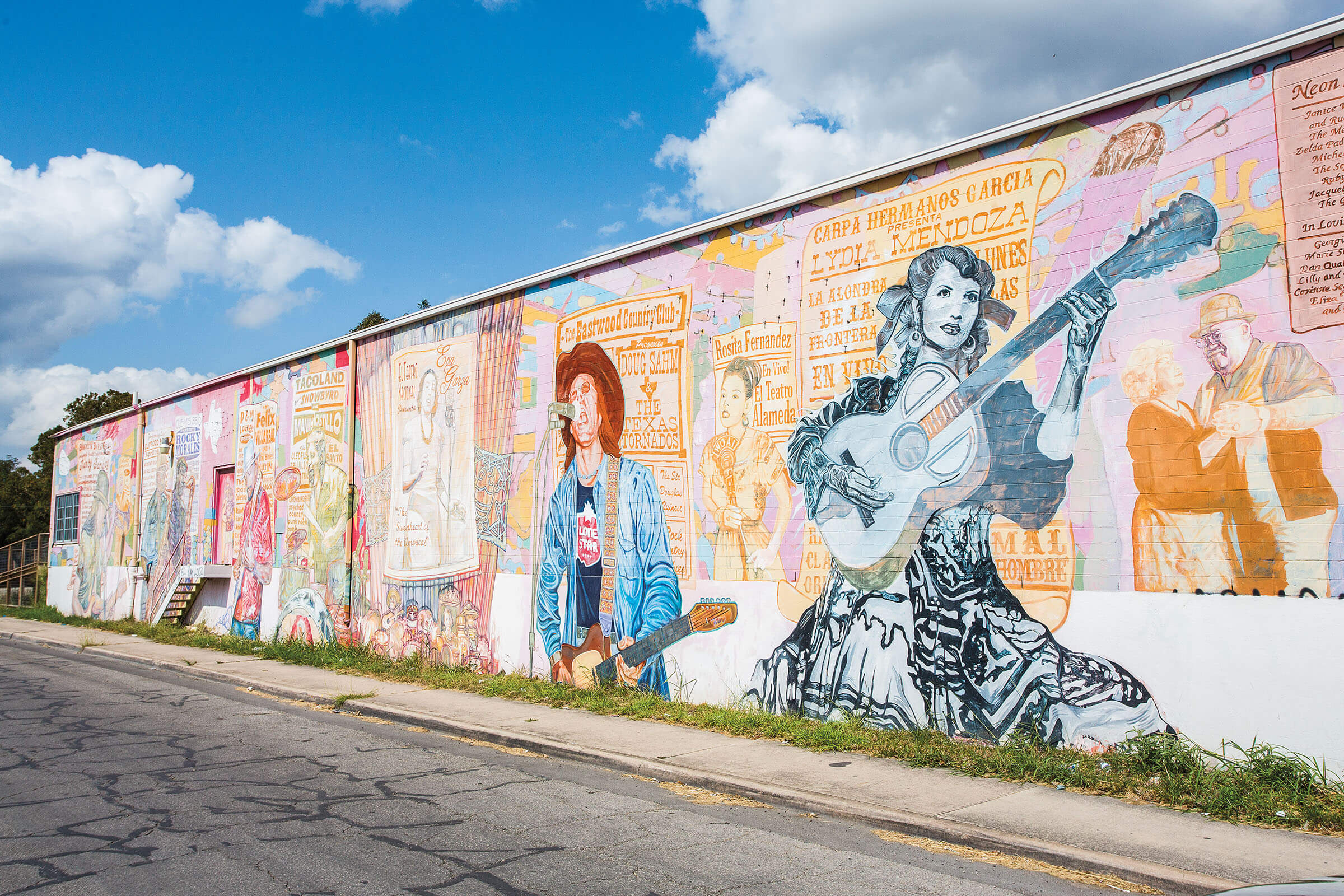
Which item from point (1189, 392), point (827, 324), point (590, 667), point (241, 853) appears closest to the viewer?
point (241, 853)

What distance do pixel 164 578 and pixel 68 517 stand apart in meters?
8.37

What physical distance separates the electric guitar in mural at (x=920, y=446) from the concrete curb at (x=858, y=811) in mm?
2665

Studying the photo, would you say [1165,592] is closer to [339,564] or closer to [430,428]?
[430,428]

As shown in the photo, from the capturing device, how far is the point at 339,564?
17438 mm

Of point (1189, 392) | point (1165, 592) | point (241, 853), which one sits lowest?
point (241, 853)

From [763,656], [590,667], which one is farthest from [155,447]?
[763,656]

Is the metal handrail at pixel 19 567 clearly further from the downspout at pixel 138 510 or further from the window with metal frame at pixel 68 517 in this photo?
the downspout at pixel 138 510

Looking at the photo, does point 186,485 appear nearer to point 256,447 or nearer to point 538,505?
point 256,447

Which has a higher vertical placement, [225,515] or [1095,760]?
[225,515]

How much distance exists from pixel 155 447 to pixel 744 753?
2133 cm

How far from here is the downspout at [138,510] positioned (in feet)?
80.5

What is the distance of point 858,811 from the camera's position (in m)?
6.81

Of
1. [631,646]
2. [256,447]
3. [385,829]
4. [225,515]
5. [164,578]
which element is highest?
[256,447]

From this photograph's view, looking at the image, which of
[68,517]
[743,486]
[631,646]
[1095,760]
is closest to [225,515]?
[68,517]
